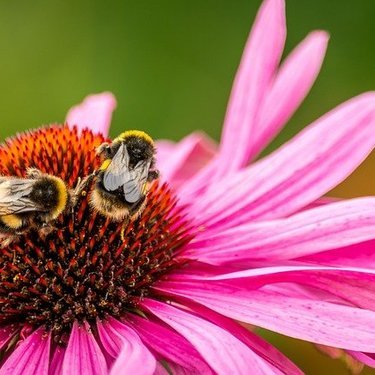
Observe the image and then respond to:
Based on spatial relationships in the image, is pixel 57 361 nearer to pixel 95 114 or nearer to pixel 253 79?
pixel 253 79

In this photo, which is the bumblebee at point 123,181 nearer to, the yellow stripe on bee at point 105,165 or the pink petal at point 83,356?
the yellow stripe on bee at point 105,165

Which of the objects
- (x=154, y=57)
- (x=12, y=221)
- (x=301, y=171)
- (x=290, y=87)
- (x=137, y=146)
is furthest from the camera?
(x=154, y=57)

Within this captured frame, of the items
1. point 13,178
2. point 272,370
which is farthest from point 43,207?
point 272,370

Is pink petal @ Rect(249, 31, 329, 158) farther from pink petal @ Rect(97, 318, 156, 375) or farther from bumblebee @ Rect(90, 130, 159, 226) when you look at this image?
pink petal @ Rect(97, 318, 156, 375)

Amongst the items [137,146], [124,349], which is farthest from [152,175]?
[124,349]

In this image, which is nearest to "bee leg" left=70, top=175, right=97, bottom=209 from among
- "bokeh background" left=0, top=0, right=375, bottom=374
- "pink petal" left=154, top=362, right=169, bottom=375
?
"pink petal" left=154, top=362, right=169, bottom=375

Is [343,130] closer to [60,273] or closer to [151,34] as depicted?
[60,273]
